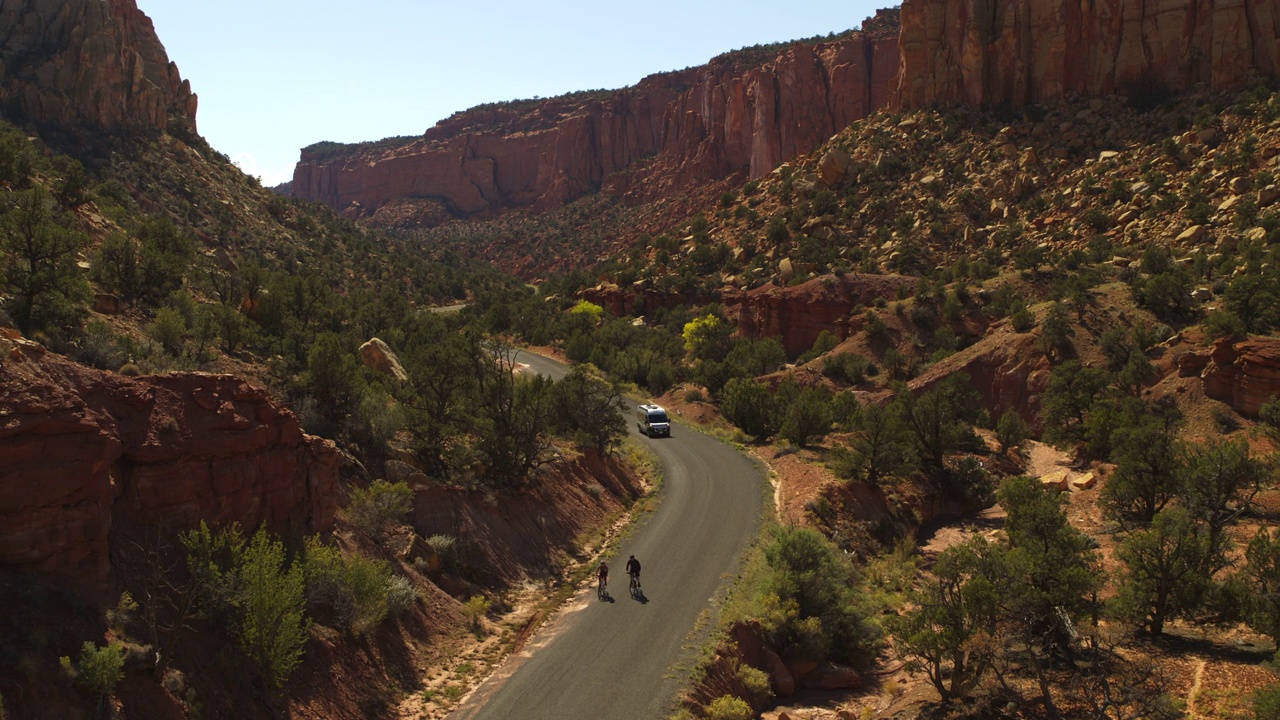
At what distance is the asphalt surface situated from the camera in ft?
53.4

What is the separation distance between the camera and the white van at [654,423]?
42.5 meters

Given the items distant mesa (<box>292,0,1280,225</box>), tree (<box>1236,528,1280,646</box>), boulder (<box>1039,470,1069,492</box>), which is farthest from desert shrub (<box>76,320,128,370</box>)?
distant mesa (<box>292,0,1280,225</box>)

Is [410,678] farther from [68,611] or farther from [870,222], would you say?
[870,222]

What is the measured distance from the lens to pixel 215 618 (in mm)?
13852

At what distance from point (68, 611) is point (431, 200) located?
557 feet

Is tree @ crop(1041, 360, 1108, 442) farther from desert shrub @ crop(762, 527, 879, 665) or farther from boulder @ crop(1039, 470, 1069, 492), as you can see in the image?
desert shrub @ crop(762, 527, 879, 665)

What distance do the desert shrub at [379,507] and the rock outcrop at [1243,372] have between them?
32394 mm

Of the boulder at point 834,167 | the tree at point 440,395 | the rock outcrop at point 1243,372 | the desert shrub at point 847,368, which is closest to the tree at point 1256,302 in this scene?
the rock outcrop at point 1243,372

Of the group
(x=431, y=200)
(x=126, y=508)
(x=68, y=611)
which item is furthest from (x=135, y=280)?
(x=431, y=200)

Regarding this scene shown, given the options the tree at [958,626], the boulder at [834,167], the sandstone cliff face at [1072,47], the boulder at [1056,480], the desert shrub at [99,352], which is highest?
the sandstone cliff face at [1072,47]

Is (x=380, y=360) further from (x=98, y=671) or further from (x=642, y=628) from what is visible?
(x=98, y=671)

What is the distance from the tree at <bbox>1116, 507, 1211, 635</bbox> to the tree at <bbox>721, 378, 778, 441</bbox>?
25.0 metres

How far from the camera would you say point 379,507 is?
20.5 meters

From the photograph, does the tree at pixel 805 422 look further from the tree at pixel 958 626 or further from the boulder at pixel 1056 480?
the tree at pixel 958 626
